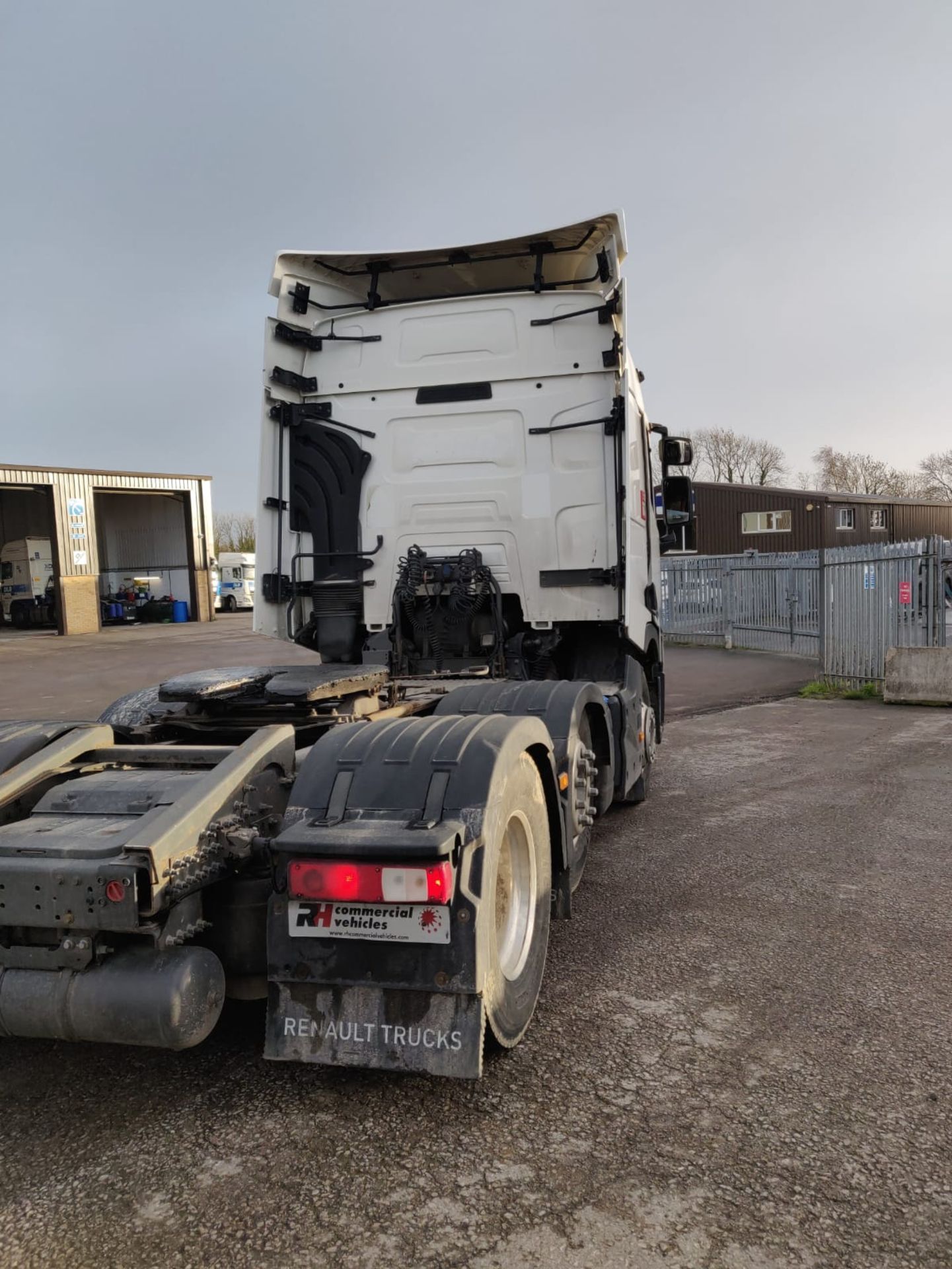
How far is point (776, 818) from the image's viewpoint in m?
6.59

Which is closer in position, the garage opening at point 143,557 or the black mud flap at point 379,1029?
the black mud flap at point 379,1029

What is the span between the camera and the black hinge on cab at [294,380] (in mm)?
5953

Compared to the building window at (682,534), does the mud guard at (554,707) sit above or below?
below

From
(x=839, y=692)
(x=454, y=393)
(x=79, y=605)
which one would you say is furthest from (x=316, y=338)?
(x=79, y=605)

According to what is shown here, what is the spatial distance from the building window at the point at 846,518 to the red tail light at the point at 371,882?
41.5m

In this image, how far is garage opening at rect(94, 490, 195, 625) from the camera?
37.2 meters

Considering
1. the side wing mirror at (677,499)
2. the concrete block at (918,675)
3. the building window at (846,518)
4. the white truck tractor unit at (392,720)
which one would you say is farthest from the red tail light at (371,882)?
the building window at (846,518)

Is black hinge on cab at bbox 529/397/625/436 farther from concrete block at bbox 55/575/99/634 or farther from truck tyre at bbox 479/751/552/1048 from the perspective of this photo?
concrete block at bbox 55/575/99/634

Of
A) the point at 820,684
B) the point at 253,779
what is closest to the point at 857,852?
the point at 253,779

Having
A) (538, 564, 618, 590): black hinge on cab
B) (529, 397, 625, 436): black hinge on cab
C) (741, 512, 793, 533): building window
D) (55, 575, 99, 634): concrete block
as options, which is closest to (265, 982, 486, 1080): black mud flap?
(538, 564, 618, 590): black hinge on cab

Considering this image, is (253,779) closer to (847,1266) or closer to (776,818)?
(847,1266)

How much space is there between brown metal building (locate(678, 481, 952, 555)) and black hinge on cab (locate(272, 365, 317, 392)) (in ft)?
113

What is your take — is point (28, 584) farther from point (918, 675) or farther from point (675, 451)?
point (675, 451)

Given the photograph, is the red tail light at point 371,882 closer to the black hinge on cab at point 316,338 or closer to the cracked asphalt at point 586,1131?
the cracked asphalt at point 586,1131
